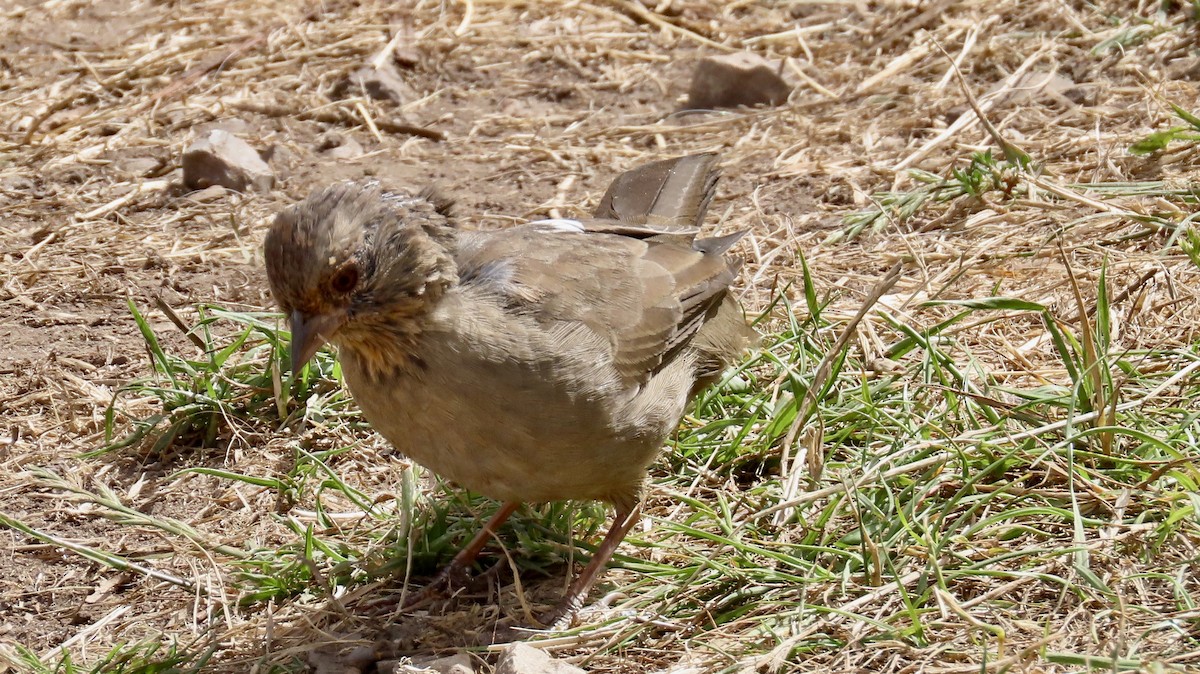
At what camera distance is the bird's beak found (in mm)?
3506

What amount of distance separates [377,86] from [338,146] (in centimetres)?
73

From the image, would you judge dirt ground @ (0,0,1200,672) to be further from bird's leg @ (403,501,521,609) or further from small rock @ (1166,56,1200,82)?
bird's leg @ (403,501,521,609)

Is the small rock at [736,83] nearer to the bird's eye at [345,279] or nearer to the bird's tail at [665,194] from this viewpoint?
the bird's tail at [665,194]

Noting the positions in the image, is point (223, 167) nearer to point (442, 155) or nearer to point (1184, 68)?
point (442, 155)

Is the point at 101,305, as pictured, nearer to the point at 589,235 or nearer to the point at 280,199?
the point at 280,199

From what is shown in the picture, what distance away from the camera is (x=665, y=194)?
4.82 metres

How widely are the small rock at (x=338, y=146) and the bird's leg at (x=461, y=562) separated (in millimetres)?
3027

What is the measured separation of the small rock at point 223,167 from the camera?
6184 mm

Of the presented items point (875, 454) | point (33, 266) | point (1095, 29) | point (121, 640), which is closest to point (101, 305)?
point (33, 266)

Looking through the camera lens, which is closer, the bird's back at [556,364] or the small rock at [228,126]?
the bird's back at [556,364]

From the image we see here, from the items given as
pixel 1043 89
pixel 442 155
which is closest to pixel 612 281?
pixel 442 155

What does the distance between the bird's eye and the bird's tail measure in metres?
1.41

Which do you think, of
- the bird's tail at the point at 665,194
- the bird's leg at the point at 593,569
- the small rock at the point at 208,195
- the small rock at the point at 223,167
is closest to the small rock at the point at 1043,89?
the bird's tail at the point at 665,194

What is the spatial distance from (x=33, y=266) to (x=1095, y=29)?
5467 millimetres
